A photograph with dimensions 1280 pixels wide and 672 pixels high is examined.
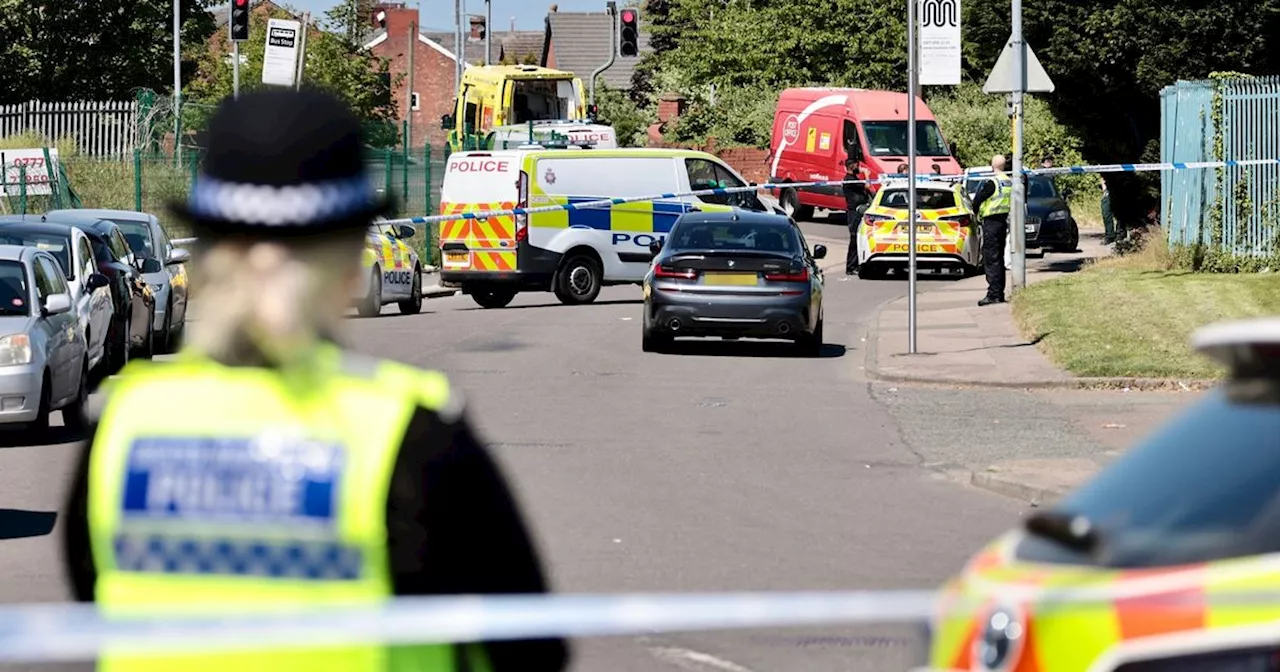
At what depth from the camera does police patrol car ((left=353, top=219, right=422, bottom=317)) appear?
24.6 m

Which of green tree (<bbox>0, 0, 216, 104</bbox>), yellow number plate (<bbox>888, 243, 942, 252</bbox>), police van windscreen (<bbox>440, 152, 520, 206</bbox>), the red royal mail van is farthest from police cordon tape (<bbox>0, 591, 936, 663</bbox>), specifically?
green tree (<bbox>0, 0, 216, 104</bbox>)

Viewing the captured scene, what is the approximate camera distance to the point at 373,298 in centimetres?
2461

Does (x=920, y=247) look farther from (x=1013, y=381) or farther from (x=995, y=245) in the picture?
(x=1013, y=381)

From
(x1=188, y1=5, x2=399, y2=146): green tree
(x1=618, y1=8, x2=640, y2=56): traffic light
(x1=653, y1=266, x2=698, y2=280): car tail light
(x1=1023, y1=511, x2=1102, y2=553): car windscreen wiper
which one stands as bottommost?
(x1=1023, y1=511, x2=1102, y2=553): car windscreen wiper

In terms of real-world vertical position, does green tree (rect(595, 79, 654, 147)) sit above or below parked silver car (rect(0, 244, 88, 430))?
above

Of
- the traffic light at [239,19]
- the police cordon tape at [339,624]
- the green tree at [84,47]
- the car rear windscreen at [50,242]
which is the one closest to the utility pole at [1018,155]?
the car rear windscreen at [50,242]

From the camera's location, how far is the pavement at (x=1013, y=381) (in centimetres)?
1209

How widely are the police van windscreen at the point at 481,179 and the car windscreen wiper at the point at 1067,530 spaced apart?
73.6ft

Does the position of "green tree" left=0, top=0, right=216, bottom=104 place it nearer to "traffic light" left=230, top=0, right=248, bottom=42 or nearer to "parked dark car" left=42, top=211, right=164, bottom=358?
"traffic light" left=230, top=0, right=248, bottom=42

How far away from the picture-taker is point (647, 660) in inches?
290

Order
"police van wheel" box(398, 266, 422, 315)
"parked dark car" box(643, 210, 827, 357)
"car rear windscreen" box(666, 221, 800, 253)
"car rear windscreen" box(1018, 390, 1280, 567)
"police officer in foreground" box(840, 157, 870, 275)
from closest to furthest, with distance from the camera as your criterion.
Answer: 1. "car rear windscreen" box(1018, 390, 1280, 567)
2. "parked dark car" box(643, 210, 827, 357)
3. "car rear windscreen" box(666, 221, 800, 253)
4. "police van wheel" box(398, 266, 422, 315)
5. "police officer in foreground" box(840, 157, 870, 275)

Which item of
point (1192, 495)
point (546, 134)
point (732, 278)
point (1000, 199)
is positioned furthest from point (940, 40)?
point (1192, 495)

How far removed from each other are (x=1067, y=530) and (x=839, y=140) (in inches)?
1510

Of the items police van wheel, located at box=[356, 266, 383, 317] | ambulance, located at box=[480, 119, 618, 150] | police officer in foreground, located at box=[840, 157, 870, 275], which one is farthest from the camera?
ambulance, located at box=[480, 119, 618, 150]
